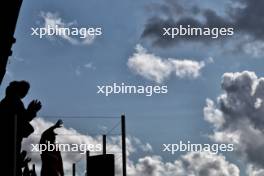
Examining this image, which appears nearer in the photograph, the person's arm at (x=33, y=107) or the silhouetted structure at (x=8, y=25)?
the person's arm at (x=33, y=107)

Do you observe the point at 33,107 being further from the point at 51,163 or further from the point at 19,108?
the point at 51,163

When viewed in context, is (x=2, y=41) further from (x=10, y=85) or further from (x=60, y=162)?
(x=60, y=162)

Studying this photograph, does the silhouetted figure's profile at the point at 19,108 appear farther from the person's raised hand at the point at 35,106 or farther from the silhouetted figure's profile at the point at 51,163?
the silhouetted figure's profile at the point at 51,163

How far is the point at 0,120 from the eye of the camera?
314 inches

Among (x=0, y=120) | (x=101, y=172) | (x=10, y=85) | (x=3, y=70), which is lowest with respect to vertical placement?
(x=101, y=172)

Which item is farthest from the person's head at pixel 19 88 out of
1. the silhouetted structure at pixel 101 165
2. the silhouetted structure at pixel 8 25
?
the silhouetted structure at pixel 101 165

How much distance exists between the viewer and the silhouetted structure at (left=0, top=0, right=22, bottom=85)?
10.2 m

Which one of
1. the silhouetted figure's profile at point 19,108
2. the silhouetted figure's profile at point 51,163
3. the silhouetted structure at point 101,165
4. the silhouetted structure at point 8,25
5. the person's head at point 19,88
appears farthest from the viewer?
the silhouetted figure's profile at point 51,163

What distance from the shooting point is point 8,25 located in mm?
10562

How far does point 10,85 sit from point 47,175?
31.9 feet

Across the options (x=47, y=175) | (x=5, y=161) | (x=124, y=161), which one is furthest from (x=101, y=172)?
(x=124, y=161)

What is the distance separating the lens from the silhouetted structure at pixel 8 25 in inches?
403

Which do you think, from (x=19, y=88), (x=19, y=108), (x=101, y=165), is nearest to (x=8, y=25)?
(x=19, y=88)

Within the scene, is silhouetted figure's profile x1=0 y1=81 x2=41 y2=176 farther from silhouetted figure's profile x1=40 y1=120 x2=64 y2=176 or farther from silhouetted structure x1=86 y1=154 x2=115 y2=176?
silhouetted figure's profile x1=40 y1=120 x2=64 y2=176
